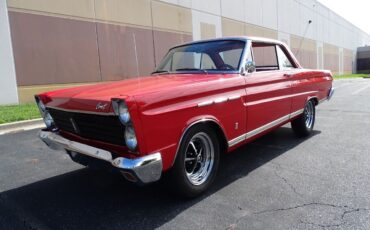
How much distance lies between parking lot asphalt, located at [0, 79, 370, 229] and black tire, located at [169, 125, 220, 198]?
132 mm

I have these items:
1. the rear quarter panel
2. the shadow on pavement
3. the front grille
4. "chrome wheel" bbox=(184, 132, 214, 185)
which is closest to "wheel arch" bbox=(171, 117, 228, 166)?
"chrome wheel" bbox=(184, 132, 214, 185)

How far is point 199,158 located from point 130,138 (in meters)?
1.04

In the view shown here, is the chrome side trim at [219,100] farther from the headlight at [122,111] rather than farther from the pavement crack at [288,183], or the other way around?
the pavement crack at [288,183]

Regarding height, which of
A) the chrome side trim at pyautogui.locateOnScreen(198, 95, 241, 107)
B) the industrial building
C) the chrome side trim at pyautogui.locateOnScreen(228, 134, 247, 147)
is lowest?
the chrome side trim at pyautogui.locateOnScreen(228, 134, 247, 147)

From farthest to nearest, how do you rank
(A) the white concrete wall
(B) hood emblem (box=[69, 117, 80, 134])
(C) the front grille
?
(A) the white concrete wall < (B) hood emblem (box=[69, 117, 80, 134]) < (C) the front grille

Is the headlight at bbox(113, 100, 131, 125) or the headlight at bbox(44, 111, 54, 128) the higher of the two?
the headlight at bbox(113, 100, 131, 125)

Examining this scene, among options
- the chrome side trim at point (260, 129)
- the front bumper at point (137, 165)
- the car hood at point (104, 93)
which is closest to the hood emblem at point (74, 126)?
the car hood at point (104, 93)

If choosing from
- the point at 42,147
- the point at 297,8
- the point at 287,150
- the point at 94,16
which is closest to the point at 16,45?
the point at 94,16

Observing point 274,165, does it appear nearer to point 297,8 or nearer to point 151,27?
point 151,27

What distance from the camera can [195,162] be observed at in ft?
11.3

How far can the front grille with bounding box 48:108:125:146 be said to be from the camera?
111 inches

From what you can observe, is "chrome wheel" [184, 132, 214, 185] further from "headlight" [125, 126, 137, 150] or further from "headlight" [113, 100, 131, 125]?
"headlight" [113, 100, 131, 125]

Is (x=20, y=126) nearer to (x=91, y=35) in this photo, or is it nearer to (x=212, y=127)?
(x=212, y=127)

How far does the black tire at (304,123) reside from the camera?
5.71 metres
